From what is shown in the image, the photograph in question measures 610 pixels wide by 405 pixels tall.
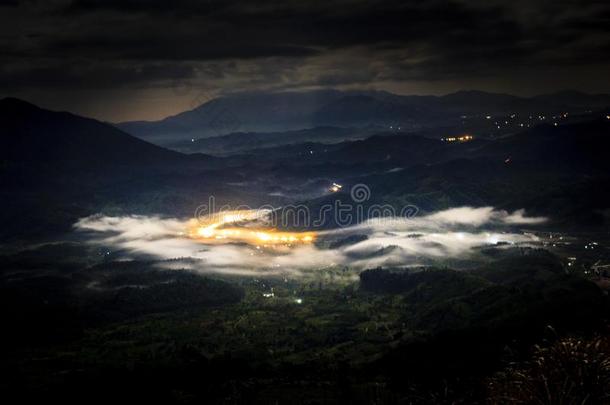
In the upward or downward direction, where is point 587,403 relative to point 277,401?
upward

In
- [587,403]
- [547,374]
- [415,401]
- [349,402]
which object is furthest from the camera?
[349,402]

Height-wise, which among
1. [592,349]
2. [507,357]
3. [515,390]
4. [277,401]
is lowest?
[277,401]

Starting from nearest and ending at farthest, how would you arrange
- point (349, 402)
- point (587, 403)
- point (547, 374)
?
1. point (587, 403)
2. point (547, 374)
3. point (349, 402)

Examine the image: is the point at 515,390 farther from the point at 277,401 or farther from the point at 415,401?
the point at 277,401

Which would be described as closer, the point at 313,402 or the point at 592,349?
the point at 592,349

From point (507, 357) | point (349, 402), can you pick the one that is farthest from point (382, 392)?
point (507, 357)

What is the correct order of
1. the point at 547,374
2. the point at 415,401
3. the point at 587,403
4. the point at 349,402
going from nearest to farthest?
the point at 587,403 → the point at 547,374 → the point at 415,401 → the point at 349,402

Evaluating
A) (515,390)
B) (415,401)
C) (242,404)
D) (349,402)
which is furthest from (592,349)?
(242,404)

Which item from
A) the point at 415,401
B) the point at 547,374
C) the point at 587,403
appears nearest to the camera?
the point at 587,403

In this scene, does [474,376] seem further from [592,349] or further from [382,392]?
[592,349]
